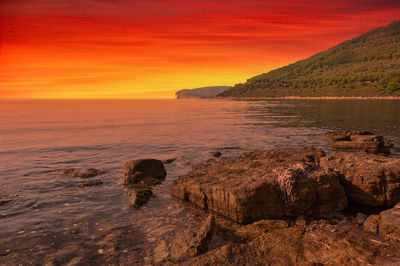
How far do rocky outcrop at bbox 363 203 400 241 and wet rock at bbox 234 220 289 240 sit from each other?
2423 millimetres

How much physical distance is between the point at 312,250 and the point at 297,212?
369cm

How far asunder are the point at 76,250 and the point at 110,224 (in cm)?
168

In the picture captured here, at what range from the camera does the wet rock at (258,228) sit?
26.5 feet

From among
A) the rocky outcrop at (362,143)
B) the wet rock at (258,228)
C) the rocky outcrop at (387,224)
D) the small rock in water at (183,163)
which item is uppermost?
the rocky outcrop at (387,224)

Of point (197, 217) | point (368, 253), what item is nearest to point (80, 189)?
point (197, 217)

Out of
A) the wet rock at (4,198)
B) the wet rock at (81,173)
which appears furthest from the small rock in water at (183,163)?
the wet rock at (4,198)

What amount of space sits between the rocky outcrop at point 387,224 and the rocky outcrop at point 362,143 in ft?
48.1

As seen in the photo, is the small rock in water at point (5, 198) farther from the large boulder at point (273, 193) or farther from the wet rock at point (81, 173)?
the large boulder at point (273, 193)

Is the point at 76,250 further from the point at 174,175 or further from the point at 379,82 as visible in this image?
the point at 379,82

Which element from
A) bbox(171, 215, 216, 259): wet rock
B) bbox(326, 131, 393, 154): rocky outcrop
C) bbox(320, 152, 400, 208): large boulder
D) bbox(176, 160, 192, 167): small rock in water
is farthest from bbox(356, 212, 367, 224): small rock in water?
bbox(326, 131, 393, 154): rocky outcrop

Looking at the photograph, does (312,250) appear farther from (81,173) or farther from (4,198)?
(81,173)

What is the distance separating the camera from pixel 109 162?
19188mm

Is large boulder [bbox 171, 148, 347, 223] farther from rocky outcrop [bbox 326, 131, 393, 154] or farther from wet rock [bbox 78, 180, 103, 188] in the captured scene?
rocky outcrop [bbox 326, 131, 393, 154]

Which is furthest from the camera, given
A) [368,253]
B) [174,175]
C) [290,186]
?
[174,175]
